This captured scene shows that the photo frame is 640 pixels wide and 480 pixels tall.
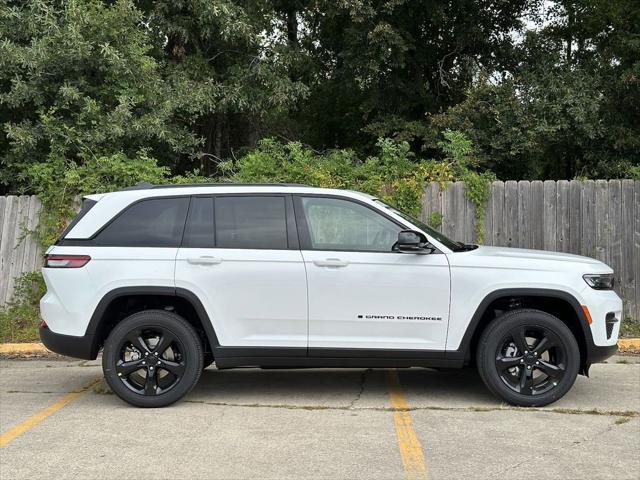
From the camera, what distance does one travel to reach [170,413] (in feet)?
19.2

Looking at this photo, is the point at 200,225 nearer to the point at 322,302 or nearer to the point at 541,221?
the point at 322,302

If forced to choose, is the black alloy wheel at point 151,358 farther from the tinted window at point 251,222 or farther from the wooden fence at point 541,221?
the wooden fence at point 541,221

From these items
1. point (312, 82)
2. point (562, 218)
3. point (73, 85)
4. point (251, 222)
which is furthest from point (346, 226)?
point (312, 82)

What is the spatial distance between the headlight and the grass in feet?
22.1

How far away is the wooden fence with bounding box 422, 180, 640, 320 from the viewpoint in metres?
9.34

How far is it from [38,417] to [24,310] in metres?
4.04

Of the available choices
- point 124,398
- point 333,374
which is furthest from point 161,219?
point 333,374

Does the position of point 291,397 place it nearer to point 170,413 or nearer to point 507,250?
point 170,413

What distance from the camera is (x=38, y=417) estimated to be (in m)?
5.82

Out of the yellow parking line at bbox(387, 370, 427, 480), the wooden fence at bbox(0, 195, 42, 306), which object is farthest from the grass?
the yellow parking line at bbox(387, 370, 427, 480)

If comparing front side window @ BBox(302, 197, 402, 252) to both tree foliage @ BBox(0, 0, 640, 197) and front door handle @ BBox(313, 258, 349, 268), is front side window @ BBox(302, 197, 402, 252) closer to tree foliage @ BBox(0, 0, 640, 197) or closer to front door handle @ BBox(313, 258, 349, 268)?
front door handle @ BBox(313, 258, 349, 268)

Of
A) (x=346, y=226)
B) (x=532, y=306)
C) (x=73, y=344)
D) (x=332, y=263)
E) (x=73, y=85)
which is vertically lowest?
(x=73, y=344)

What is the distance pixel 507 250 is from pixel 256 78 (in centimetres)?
926

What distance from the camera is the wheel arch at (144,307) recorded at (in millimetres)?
5938
